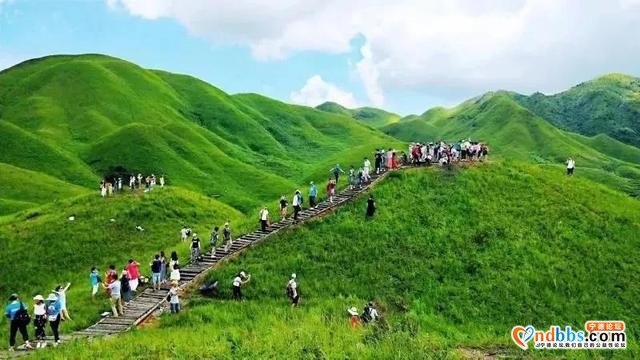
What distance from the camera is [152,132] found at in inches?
4291

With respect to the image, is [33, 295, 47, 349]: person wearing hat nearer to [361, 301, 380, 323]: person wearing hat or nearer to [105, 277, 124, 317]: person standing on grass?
[105, 277, 124, 317]: person standing on grass

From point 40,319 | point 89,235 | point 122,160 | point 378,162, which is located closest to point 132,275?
point 40,319

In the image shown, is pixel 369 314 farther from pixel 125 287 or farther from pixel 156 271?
pixel 125 287

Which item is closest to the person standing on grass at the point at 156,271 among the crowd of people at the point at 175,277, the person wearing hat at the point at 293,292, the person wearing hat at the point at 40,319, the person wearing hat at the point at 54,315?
the crowd of people at the point at 175,277

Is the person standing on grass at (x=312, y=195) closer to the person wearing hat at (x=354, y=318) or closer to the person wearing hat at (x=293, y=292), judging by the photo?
the person wearing hat at (x=293, y=292)

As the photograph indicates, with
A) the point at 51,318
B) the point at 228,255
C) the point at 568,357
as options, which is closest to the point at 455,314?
the point at 568,357

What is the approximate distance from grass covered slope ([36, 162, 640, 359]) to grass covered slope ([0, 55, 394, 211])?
166 ft

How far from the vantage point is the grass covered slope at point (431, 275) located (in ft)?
82.1

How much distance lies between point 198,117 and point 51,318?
139 metres

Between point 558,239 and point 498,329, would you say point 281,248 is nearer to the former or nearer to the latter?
point 498,329

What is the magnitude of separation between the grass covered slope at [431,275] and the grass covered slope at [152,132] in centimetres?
5072

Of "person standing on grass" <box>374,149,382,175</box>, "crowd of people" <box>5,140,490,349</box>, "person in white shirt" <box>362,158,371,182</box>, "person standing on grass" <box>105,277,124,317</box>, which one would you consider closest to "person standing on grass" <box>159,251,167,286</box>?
"crowd of people" <box>5,140,490,349</box>

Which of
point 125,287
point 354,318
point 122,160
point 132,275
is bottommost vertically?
point 354,318

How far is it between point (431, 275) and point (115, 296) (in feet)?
59.4
